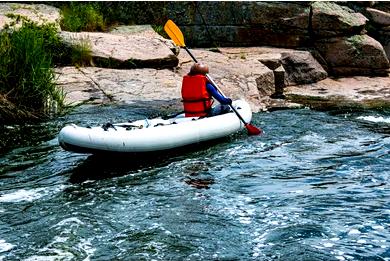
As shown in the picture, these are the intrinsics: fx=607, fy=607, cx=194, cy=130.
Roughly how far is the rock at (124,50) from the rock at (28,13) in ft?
2.11

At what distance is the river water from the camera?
182 inches

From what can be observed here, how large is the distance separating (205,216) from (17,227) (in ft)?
5.22

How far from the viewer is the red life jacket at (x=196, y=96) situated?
26.0 feet

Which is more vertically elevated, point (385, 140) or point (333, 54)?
point (333, 54)

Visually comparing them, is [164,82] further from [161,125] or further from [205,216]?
[205,216]

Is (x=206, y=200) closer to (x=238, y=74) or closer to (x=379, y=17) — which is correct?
(x=238, y=74)

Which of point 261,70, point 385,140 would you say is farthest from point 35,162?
point 261,70

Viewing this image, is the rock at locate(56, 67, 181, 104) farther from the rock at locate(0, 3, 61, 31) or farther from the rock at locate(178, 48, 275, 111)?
the rock at locate(0, 3, 61, 31)

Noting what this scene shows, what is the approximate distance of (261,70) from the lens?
1152 centimetres

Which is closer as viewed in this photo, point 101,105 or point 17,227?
point 17,227

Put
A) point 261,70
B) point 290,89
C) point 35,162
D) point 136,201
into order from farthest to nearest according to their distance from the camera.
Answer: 1. point 290,89
2. point 261,70
3. point 35,162
4. point 136,201

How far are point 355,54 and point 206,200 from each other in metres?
8.55

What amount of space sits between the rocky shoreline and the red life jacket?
173 cm

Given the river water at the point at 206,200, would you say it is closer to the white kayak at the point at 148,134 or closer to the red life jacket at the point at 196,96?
the white kayak at the point at 148,134
